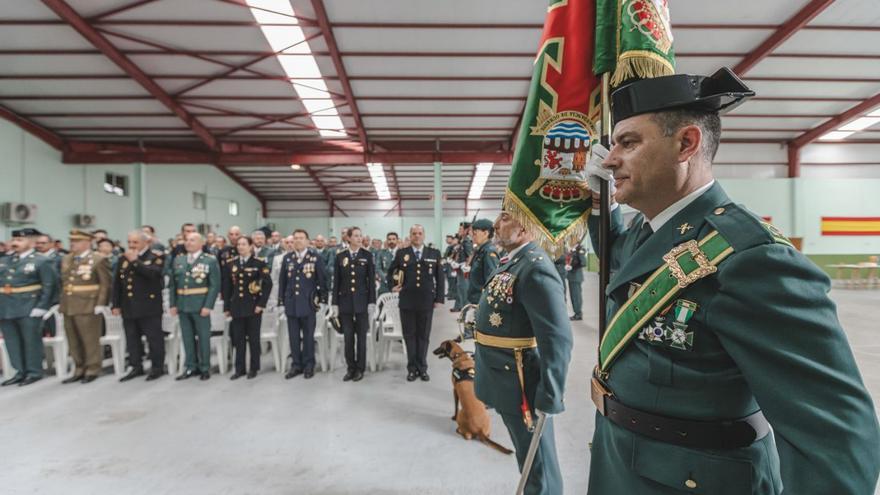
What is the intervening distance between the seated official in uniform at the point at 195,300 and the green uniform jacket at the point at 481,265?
2.79 m

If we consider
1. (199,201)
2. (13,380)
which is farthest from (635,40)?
(199,201)

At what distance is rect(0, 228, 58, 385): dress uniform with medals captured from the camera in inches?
178

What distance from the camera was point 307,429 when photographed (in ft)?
10.6

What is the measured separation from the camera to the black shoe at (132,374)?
4488 millimetres

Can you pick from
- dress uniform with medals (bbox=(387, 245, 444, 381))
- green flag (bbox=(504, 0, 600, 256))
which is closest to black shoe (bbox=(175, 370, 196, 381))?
dress uniform with medals (bbox=(387, 245, 444, 381))

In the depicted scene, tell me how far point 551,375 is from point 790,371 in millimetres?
1262

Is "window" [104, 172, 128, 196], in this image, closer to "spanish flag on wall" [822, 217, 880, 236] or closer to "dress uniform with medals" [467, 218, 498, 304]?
"dress uniform with medals" [467, 218, 498, 304]

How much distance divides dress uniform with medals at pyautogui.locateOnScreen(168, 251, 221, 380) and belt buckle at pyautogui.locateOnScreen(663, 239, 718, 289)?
185 inches

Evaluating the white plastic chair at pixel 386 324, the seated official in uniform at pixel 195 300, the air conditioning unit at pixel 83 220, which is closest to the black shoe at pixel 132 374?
the seated official in uniform at pixel 195 300

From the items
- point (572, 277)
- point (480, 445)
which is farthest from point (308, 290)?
point (572, 277)

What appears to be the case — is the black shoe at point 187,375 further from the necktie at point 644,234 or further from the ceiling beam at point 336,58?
the ceiling beam at point 336,58

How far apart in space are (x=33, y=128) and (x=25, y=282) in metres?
8.37

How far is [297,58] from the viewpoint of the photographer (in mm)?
8328

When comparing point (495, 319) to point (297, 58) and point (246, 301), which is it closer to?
point (246, 301)
